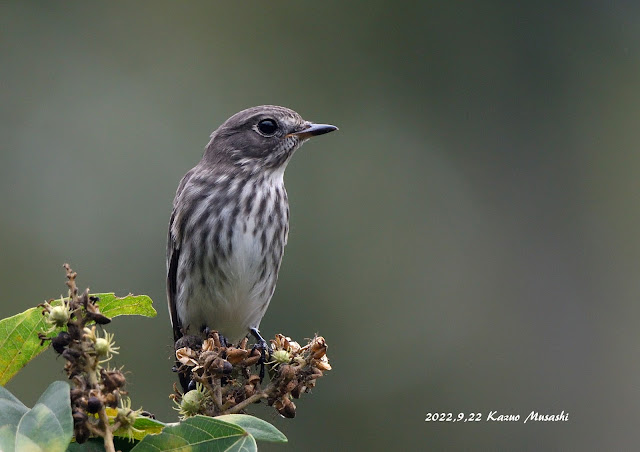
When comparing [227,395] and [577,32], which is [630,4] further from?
[227,395]

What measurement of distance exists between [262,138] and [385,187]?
7.75 metres

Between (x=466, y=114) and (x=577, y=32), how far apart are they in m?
2.28

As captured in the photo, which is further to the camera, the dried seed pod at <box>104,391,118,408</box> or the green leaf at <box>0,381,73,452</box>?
the dried seed pod at <box>104,391,118,408</box>

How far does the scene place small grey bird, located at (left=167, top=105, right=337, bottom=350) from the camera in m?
5.08

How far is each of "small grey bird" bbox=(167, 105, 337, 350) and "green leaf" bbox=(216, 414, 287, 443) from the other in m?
2.82

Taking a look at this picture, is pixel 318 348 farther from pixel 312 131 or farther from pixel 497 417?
pixel 497 417

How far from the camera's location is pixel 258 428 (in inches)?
86.5

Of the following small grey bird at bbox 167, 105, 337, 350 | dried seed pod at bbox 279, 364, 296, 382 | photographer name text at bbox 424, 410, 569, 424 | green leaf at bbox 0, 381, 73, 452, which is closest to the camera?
green leaf at bbox 0, 381, 73, 452

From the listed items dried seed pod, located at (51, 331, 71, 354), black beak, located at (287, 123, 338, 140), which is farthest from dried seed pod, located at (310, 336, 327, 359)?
black beak, located at (287, 123, 338, 140)

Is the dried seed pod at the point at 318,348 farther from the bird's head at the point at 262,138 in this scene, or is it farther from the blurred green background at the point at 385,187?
the blurred green background at the point at 385,187

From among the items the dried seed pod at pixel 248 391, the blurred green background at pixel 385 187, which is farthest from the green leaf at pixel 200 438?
the blurred green background at pixel 385 187

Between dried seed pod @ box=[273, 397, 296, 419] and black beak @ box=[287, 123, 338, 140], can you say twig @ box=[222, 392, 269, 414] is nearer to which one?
dried seed pod @ box=[273, 397, 296, 419]

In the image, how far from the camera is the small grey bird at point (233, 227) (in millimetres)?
5082

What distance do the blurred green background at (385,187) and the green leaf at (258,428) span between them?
7458 mm
